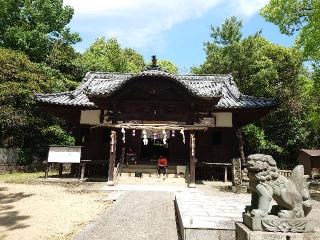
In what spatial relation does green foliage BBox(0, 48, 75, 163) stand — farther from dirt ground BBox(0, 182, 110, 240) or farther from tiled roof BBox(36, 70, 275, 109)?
dirt ground BBox(0, 182, 110, 240)

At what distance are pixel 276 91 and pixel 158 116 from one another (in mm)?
18004

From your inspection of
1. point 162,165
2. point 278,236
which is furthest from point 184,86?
point 278,236

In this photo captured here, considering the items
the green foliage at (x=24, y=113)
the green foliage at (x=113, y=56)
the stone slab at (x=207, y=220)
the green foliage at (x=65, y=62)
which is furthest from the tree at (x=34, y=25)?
the stone slab at (x=207, y=220)

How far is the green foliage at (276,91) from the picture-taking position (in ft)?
102

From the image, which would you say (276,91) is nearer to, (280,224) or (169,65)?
(280,224)

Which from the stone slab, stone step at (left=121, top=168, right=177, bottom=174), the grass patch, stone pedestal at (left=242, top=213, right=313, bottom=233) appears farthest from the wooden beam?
stone pedestal at (left=242, top=213, right=313, bottom=233)

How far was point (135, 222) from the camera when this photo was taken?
8406 millimetres

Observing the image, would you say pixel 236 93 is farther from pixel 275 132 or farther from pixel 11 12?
pixel 11 12

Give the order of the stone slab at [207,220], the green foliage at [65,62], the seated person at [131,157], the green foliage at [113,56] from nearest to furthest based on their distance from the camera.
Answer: the stone slab at [207,220] → the seated person at [131,157] → the green foliage at [65,62] → the green foliage at [113,56]

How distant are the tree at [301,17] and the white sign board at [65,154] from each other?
13024 mm

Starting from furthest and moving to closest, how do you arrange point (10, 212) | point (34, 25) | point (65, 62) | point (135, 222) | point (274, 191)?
point (34, 25)
point (65, 62)
point (10, 212)
point (135, 222)
point (274, 191)

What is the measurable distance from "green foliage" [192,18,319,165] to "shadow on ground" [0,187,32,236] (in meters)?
23.0

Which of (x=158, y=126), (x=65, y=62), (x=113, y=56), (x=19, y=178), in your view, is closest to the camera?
(x=158, y=126)

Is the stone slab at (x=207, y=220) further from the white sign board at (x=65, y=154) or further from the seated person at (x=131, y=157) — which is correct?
the seated person at (x=131, y=157)
